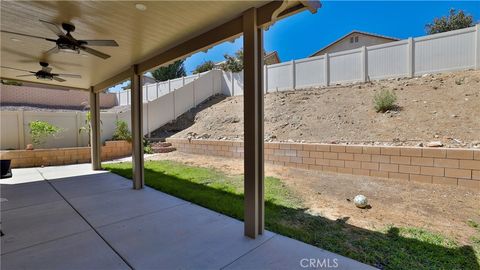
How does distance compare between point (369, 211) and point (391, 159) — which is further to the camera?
point (391, 159)

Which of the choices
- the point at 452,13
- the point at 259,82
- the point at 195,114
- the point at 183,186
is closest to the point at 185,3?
the point at 259,82

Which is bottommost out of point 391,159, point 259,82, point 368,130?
point 391,159

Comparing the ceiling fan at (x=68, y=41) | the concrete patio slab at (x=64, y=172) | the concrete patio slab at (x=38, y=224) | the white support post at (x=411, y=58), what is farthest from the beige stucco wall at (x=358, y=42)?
the concrete patio slab at (x=38, y=224)

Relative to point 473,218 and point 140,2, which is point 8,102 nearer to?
point 140,2

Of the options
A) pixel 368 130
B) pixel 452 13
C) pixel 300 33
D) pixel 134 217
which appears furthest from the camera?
pixel 300 33

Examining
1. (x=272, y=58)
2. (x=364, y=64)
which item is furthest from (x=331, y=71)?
(x=272, y=58)

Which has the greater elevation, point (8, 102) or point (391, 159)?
point (8, 102)

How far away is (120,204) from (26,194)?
221 centimetres

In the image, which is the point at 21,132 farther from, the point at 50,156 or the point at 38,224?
the point at 38,224

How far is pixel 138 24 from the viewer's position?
10.0ft

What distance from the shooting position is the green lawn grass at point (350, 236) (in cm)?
221

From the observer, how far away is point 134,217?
3.34 m

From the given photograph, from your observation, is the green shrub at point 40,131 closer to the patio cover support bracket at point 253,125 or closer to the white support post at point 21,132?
the white support post at point 21,132

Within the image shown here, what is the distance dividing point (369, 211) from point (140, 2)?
399 cm
